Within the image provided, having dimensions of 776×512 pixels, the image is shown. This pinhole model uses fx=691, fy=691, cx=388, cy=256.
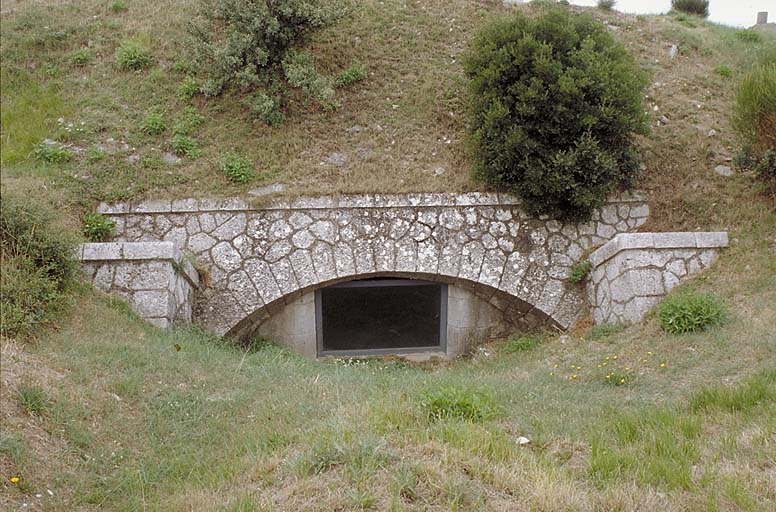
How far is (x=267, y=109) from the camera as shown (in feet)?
29.7

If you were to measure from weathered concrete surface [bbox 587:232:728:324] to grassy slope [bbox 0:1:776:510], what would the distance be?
0.32 metres

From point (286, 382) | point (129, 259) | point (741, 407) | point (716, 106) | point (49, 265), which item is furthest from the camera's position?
point (716, 106)

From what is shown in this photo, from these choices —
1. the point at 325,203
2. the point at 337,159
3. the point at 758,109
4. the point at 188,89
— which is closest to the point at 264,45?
the point at 188,89

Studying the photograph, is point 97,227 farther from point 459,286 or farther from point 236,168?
point 459,286

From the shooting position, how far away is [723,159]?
28.5 feet

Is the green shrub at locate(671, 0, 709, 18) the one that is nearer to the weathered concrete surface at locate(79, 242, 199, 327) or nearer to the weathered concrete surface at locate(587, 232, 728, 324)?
the weathered concrete surface at locate(587, 232, 728, 324)

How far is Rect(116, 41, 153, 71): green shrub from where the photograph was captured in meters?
10.5

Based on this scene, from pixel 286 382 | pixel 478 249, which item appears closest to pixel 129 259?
pixel 286 382

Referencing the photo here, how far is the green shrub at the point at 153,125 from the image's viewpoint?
9.12 metres

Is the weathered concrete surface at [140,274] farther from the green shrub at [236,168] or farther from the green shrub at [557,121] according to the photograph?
the green shrub at [557,121]

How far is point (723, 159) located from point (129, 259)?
23.4 feet

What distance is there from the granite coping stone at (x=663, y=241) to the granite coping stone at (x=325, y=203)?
1.06 meters

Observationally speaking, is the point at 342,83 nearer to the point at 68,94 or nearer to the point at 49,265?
the point at 68,94

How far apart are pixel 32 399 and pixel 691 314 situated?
17.5 ft
